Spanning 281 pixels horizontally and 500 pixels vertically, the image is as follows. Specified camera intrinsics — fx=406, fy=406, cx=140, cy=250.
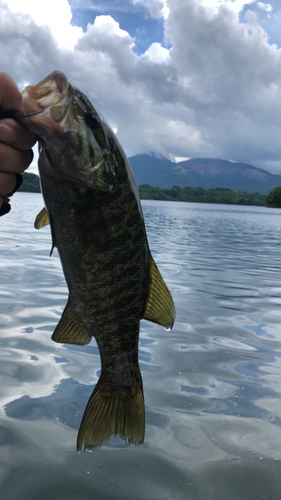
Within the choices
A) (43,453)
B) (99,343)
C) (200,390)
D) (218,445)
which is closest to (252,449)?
(218,445)

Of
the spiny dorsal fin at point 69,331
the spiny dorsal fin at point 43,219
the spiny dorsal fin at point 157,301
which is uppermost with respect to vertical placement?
the spiny dorsal fin at point 43,219

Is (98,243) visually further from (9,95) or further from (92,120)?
(9,95)

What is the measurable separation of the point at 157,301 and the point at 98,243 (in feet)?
Result: 1.83

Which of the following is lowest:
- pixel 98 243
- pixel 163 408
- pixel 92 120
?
pixel 163 408

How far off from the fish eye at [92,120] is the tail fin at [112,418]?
5.60 ft

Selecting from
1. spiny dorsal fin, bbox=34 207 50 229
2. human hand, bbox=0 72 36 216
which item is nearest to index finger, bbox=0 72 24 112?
human hand, bbox=0 72 36 216

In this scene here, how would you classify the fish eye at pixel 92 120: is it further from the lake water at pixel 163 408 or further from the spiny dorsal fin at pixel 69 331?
the lake water at pixel 163 408

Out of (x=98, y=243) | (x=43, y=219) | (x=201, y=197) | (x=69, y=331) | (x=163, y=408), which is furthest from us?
(x=201, y=197)

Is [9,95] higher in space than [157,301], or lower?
higher

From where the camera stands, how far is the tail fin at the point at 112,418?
2.60 meters

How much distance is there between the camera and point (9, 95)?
7.00 ft

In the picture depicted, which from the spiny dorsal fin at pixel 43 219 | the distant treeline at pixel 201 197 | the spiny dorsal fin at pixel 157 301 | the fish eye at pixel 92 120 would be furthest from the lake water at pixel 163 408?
the distant treeline at pixel 201 197

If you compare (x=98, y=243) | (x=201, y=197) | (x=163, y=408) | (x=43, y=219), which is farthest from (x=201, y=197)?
(x=98, y=243)

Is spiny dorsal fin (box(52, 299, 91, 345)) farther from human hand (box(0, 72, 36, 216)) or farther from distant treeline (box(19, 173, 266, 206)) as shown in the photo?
distant treeline (box(19, 173, 266, 206))
